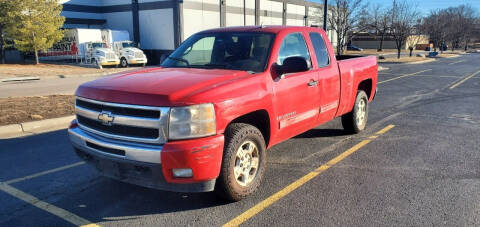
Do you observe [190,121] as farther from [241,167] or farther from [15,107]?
[15,107]

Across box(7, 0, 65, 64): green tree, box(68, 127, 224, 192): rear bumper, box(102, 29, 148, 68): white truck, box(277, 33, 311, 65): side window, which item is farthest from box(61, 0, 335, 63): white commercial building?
box(68, 127, 224, 192): rear bumper

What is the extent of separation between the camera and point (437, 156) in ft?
18.1

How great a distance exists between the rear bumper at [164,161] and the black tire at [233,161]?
0.13 metres

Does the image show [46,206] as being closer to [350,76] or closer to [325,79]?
[325,79]

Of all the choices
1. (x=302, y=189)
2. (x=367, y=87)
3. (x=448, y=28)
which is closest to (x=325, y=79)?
(x=302, y=189)

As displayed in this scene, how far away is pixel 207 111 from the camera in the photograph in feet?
11.0

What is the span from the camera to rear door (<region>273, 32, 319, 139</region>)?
438 centimetres

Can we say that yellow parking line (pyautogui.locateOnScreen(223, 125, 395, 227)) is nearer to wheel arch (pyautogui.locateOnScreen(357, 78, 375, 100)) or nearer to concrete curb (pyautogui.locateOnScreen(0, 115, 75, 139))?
wheel arch (pyautogui.locateOnScreen(357, 78, 375, 100))

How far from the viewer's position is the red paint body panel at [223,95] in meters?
3.29

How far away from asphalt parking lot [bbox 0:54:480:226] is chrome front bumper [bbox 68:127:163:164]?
0.66 meters

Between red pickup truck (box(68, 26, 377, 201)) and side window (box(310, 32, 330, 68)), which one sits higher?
side window (box(310, 32, 330, 68))

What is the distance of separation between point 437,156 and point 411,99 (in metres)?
6.34

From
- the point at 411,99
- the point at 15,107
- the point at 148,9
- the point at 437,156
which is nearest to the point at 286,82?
the point at 437,156

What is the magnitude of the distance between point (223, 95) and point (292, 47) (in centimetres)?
176
